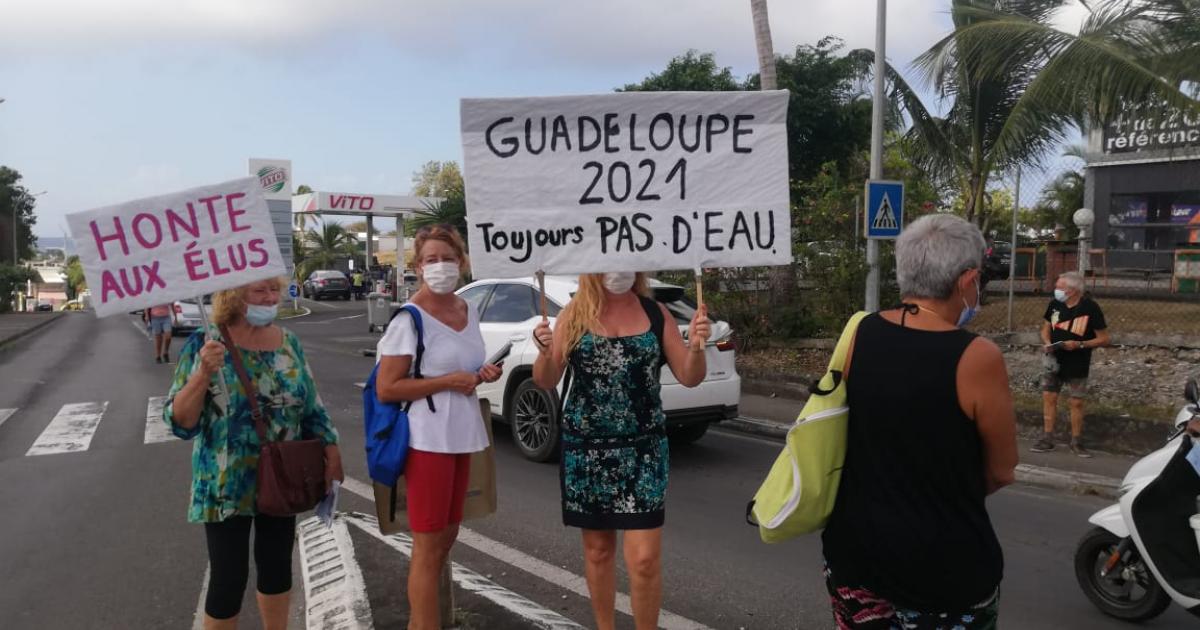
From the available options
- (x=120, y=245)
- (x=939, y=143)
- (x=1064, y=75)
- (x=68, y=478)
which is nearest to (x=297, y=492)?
(x=120, y=245)

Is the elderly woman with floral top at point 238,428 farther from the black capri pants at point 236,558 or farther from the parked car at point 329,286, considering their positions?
the parked car at point 329,286

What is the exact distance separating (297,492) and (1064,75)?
939 centimetres

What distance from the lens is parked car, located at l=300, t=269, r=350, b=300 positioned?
46375 millimetres

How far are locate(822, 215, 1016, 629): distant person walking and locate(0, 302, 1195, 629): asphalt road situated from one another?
2219 millimetres

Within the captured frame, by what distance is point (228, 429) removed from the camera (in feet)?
10.8

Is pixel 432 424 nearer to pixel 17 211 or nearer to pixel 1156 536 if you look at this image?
pixel 1156 536

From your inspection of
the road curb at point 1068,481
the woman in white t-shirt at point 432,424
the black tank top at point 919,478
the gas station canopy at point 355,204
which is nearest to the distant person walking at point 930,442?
the black tank top at point 919,478

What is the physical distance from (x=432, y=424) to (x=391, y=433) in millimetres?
164

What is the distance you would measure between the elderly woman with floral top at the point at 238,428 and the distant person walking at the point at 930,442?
209 cm

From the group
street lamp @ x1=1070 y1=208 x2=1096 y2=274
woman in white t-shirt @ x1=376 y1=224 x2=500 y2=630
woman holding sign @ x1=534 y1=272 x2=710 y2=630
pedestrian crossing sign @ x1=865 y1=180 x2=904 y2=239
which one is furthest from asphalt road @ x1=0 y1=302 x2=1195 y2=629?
street lamp @ x1=1070 y1=208 x2=1096 y2=274

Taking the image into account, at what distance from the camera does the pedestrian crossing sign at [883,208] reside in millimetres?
10727

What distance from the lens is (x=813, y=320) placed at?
13594mm

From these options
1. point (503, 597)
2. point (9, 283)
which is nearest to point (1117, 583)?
point (503, 597)

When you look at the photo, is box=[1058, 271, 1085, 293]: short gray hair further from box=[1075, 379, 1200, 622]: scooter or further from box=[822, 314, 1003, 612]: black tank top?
box=[822, 314, 1003, 612]: black tank top
